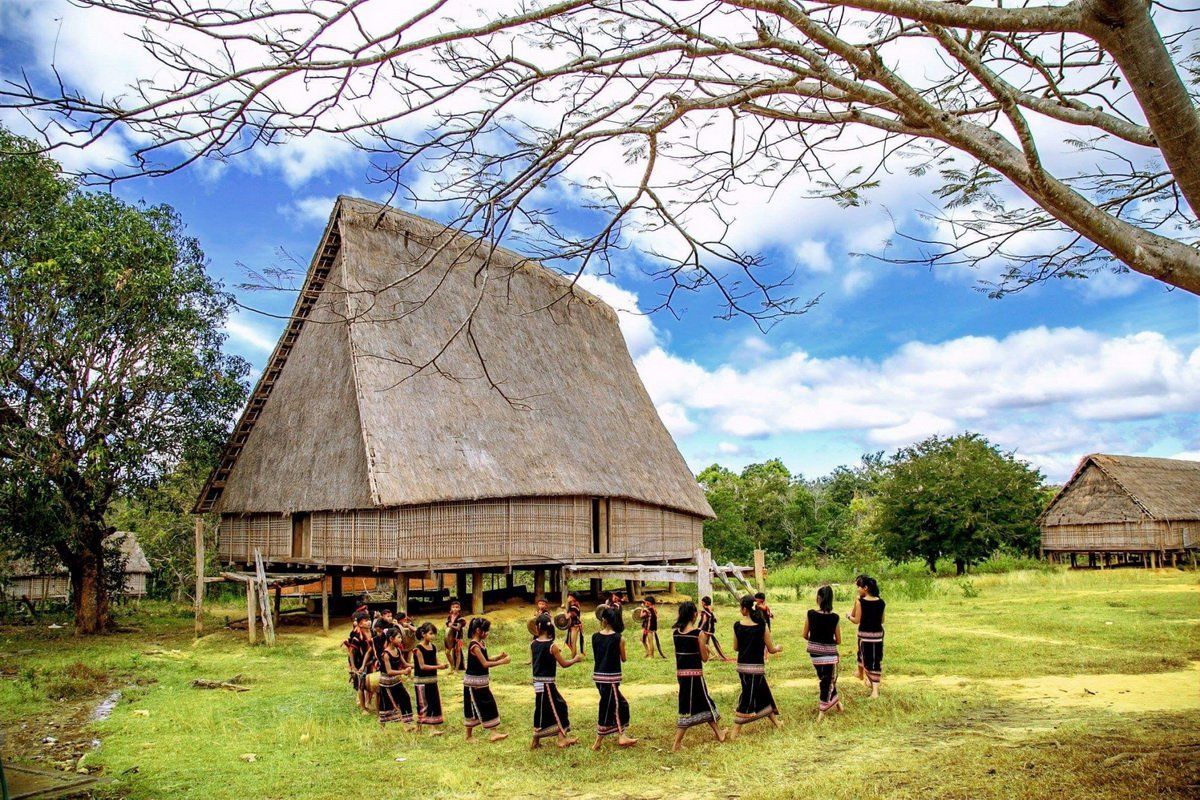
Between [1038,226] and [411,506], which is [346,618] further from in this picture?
[1038,226]

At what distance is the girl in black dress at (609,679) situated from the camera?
746 cm

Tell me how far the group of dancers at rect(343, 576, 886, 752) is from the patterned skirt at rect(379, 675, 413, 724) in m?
0.01

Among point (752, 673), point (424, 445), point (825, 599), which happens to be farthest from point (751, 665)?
point (424, 445)

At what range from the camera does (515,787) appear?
6605 mm

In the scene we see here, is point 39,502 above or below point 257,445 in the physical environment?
below

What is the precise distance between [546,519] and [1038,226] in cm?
1289

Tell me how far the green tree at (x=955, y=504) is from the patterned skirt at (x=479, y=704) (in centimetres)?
2579

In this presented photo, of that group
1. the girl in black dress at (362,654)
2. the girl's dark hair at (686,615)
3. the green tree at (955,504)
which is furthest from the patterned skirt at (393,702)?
the green tree at (955,504)

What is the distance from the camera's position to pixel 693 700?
24.3ft

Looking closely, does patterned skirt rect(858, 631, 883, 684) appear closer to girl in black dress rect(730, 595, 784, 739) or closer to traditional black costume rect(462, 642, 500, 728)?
girl in black dress rect(730, 595, 784, 739)

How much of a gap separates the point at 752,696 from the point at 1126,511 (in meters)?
31.4

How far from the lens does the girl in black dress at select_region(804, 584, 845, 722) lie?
317 inches

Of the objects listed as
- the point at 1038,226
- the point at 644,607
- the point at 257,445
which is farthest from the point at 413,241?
the point at 1038,226

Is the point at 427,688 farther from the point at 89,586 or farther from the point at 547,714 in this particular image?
the point at 89,586
